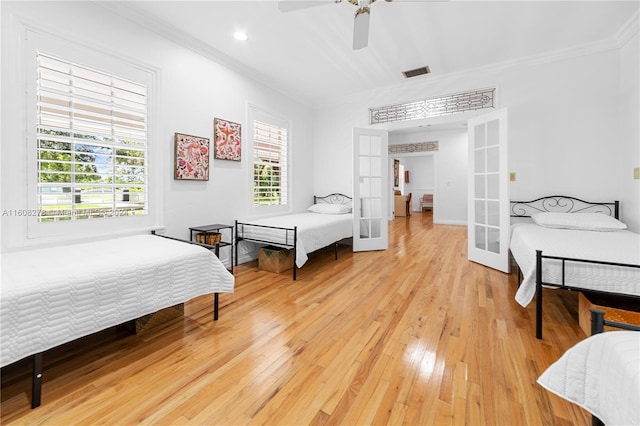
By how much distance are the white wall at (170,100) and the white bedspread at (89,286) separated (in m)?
0.81

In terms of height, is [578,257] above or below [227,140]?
below

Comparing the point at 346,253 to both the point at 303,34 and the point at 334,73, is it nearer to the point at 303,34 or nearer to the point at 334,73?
the point at 334,73

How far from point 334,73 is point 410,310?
11.5 ft

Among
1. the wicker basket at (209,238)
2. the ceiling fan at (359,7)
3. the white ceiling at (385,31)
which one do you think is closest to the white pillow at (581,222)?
the white ceiling at (385,31)

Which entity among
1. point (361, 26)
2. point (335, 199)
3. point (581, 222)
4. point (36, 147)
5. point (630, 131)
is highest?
point (361, 26)

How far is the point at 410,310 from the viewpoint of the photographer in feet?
7.93

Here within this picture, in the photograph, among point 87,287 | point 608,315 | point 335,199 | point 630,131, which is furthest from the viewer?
point 335,199

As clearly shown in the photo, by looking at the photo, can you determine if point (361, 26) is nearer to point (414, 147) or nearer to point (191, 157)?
point (191, 157)

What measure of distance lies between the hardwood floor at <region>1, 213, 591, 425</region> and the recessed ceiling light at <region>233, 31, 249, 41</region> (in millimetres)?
2852

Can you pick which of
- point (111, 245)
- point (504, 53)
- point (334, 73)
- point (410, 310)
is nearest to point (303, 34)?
point (334, 73)

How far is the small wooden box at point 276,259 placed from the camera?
11.4 ft

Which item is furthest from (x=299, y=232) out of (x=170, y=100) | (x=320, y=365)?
(x=170, y=100)

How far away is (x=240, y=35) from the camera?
3117 millimetres

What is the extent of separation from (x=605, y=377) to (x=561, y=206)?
3.67m
